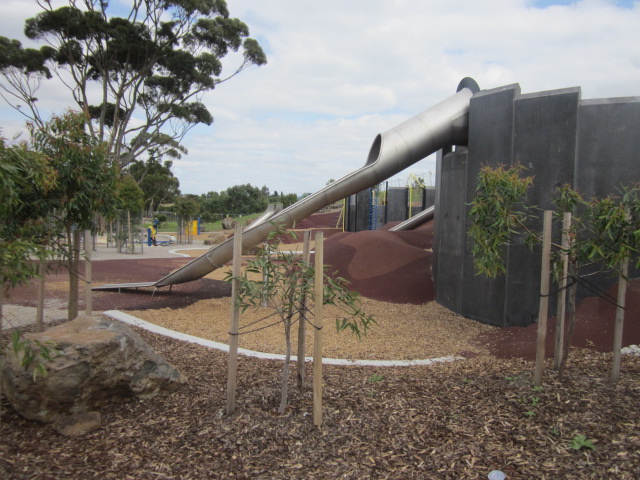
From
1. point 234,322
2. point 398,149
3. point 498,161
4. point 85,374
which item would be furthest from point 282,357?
point 398,149

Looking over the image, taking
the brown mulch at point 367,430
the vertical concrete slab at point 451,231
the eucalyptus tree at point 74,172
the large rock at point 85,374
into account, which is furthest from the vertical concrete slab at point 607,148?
the eucalyptus tree at point 74,172

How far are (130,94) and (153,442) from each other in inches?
1011

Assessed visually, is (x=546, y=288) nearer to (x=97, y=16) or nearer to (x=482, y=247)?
(x=482, y=247)

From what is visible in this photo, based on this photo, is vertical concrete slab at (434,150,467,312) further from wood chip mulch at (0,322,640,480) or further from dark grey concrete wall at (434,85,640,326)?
wood chip mulch at (0,322,640,480)

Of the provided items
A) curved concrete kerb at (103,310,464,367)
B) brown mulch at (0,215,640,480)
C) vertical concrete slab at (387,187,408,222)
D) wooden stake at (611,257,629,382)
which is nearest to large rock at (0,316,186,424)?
brown mulch at (0,215,640,480)

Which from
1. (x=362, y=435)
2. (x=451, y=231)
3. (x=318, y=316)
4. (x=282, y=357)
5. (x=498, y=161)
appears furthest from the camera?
(x=451, y=231)

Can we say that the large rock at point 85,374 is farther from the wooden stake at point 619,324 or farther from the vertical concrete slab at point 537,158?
the vertical concrete slab at point 537,158

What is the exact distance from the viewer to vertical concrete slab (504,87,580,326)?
7129 mm

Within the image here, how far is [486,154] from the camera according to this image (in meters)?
8.23

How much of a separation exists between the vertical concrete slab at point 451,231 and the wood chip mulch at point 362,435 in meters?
4.42

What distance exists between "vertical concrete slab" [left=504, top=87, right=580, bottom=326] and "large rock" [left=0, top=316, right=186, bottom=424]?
5589 millimetres

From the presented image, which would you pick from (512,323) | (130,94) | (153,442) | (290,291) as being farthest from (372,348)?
(130,94)

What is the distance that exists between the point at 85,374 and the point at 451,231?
7192 millimetres

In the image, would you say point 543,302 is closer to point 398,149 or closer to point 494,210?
point 494,210
